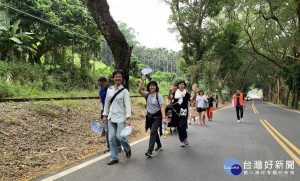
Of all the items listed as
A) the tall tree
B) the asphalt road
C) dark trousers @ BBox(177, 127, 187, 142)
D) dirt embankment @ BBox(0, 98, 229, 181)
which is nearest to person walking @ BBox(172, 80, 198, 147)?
dark trousers @ BBox(177, 127, 187, 142)

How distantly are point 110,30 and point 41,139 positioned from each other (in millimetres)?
3643

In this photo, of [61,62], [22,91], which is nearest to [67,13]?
[61,62]

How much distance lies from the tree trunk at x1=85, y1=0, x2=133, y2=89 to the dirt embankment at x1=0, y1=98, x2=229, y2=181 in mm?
2170

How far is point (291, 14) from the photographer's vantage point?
2089cm

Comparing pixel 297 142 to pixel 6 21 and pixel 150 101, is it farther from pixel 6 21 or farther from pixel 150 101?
pixel 6 21

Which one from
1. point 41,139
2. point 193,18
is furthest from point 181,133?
point 193,18

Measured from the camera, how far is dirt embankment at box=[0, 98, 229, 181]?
4.40 metres

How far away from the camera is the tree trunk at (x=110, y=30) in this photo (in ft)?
23.9

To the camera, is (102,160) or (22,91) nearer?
(102,160)

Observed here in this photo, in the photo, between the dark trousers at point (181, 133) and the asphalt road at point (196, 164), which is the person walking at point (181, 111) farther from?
the asphalt road at point (196, 164)

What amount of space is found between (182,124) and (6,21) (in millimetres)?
15921

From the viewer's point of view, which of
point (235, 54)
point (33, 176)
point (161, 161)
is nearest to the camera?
point (33, 176)

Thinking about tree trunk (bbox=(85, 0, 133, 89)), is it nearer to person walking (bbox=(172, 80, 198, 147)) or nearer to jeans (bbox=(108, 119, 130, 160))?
person walking (bbox=(172, 80, 198, 147))

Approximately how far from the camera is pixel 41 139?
19.4 ft
